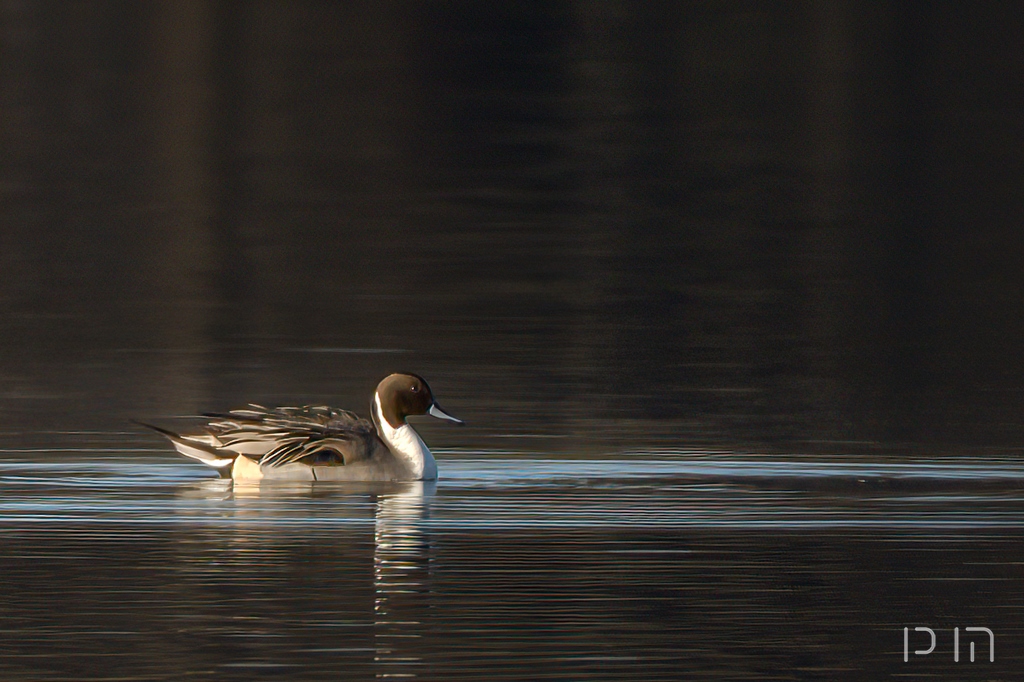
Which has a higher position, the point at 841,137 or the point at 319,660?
the point at 841,137

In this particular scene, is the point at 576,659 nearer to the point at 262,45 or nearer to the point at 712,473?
the point at 712,473

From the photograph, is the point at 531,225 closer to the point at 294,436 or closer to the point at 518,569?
the point at 294,436

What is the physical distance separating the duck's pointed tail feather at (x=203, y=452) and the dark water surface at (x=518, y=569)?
12cm

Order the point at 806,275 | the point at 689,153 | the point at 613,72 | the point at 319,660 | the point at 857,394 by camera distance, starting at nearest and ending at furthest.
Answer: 1. the point at 319,660
2. the point at 857,394
3. the point at 806,275
4. the point at 689,153
5. the point at 613,72

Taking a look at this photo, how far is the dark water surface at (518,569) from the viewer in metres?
8.49

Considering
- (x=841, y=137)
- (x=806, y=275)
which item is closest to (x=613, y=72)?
(x=841, y=137)

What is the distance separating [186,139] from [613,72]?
369 inches

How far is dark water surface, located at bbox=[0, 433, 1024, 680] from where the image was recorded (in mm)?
8492

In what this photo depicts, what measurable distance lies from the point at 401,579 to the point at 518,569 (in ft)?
1.63

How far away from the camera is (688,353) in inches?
684

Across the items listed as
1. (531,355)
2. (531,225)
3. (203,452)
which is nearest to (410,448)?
(203,452)

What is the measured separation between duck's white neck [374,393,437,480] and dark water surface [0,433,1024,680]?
0.15m

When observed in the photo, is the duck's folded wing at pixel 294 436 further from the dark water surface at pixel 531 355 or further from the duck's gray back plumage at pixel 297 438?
the dark water surface at pixel 531 355

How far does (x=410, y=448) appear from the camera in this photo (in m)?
12.9
